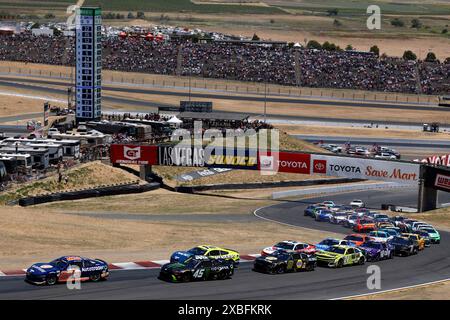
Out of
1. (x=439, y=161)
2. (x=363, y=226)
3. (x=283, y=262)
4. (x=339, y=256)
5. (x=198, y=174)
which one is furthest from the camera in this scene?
(x=198, y=174)

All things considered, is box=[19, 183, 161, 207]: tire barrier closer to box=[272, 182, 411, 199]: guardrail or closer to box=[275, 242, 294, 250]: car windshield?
box=[272, 182, 411, 199]: guardrail

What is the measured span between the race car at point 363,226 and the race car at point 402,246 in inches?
318

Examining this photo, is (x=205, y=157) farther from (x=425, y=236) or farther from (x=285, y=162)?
(x=425, y=236)

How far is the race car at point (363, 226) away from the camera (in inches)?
2269

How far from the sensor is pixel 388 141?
107938 mm

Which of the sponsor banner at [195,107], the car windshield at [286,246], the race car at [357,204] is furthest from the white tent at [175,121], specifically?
the car windshield at [286,246]

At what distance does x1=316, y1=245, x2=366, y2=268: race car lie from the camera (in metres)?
44.0

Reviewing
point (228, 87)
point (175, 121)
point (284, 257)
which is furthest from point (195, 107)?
point (284, 257)

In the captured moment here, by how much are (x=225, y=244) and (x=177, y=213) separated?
14.7 m

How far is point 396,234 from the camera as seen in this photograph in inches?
2020

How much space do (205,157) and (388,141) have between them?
3939 cm

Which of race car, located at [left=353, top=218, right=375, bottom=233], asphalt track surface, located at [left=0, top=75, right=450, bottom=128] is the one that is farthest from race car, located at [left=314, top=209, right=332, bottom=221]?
asphalt track surface, located at [left=0, top=75, right=450, bottom=128]

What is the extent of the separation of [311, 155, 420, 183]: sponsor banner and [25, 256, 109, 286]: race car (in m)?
34.8
